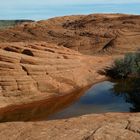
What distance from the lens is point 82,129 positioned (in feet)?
48.5

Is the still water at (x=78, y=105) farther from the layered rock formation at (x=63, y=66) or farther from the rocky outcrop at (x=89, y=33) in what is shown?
the rocky outcrop at (x=89, y=33)

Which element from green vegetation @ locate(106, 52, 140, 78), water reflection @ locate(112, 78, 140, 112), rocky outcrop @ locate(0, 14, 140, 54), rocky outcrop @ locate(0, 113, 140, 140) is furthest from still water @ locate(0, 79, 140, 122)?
rocky outcrop @ locate(0, 14, 140, 54)

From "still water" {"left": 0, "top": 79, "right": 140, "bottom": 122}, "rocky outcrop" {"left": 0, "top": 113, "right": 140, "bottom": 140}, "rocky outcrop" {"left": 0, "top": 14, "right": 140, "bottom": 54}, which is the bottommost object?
"still water" {"left": 0, "top": 79, "right": 140, "bottom": 122}

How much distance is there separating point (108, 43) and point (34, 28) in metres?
15.5

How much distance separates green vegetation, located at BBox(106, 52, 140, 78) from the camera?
36.8m

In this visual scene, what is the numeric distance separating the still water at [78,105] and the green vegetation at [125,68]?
198 inches

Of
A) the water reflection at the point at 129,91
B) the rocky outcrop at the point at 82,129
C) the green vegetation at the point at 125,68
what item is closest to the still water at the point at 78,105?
the water reflection at the point at 129,91

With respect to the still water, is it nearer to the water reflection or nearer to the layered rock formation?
the water reflection

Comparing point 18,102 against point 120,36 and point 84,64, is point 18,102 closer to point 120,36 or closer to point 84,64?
point 84,64

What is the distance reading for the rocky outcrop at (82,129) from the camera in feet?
44.9

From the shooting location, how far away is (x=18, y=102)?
27.2 m

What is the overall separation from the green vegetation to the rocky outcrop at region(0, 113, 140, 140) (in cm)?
1993

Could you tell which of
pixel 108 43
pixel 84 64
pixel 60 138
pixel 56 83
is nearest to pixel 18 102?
pixel 56 83

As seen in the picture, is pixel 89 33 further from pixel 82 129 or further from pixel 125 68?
pixel 82 129
